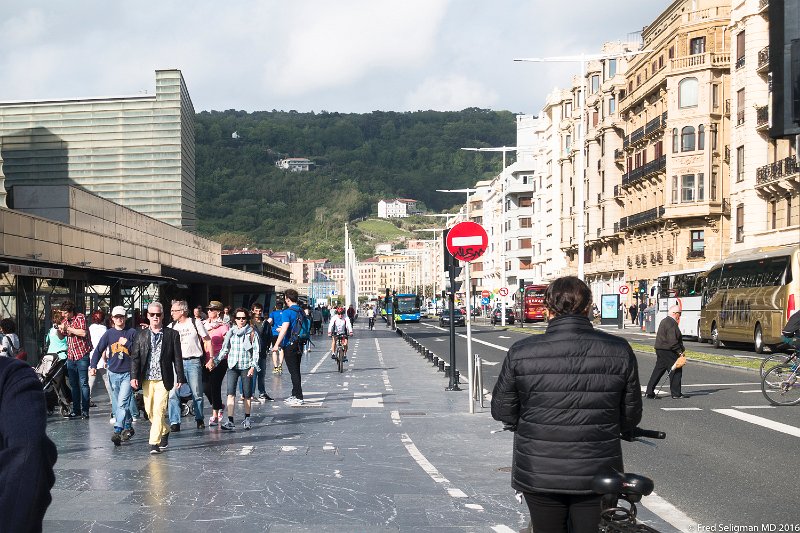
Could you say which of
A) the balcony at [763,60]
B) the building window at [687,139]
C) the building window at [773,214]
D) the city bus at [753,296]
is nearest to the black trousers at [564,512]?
the city bus at [753,296]

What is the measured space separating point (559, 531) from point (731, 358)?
26.8 metres

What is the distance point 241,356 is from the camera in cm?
1498

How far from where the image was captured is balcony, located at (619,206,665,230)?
233 feet

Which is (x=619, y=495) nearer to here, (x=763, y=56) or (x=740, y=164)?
(x=763, y=56)

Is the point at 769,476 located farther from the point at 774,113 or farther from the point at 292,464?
the point at 774,113

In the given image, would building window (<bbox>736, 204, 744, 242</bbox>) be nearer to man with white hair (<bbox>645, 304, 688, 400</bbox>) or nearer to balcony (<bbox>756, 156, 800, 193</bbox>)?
balcony (<bbox>756, 156, 800, 193</bbox>)

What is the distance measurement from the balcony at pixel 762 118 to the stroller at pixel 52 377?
138ft

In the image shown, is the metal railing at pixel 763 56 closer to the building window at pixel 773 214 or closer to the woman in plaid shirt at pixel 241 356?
the building window at pixel 773 214

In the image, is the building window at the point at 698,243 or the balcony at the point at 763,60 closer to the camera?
the balcony at the point at 763,60

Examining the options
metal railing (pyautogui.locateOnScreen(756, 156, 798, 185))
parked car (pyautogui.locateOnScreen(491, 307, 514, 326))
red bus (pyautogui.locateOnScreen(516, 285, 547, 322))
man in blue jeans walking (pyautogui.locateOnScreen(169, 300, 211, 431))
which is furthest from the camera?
red bus (pyautogui.locateOnScreen(516, 285, 547, 322))

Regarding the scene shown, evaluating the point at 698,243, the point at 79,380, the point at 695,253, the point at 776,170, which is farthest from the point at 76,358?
the point at 698,243

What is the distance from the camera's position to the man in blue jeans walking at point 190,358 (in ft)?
47.5

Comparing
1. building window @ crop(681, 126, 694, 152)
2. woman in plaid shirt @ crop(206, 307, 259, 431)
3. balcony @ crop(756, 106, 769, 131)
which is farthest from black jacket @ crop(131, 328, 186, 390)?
building window @ crop(681, 126, 694, 152)

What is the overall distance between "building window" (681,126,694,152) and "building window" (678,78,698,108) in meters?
1.51
